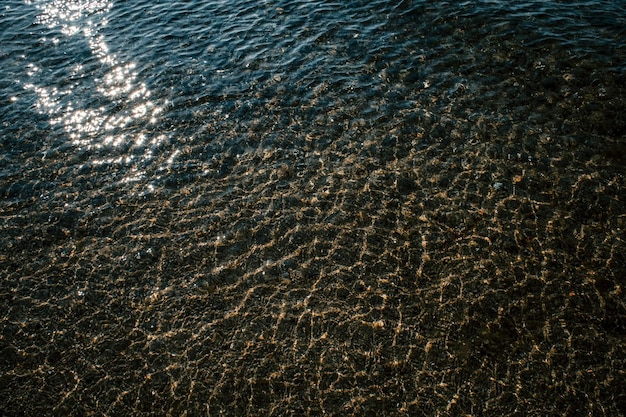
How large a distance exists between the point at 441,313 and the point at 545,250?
3.47 meters

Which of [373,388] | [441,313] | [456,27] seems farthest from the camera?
[456,27]

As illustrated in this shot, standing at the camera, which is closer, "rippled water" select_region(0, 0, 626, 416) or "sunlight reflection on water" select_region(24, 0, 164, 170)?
"rippled water" select_region(0, 0, 626, 416)

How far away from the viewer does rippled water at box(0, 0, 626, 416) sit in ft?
31.4

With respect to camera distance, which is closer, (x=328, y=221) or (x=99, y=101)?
(x=328, y=221)

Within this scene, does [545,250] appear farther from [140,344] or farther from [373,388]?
[140,344]

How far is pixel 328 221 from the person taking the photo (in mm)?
12602

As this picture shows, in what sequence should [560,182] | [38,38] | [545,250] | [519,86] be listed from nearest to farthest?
[545,250] < [560,182] < [519,86] < [38,38]

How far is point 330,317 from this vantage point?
10.6m

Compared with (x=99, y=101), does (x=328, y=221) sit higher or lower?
lower

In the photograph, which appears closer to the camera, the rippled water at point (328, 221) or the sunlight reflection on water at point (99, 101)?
the rippled water at point (328, 221)

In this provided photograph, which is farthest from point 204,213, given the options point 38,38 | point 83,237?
point 38,38

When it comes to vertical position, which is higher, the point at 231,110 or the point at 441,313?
the point at 231,110

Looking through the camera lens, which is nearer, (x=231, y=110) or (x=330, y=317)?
(x=330, y=317)

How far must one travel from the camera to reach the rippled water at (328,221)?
9.58 meters
